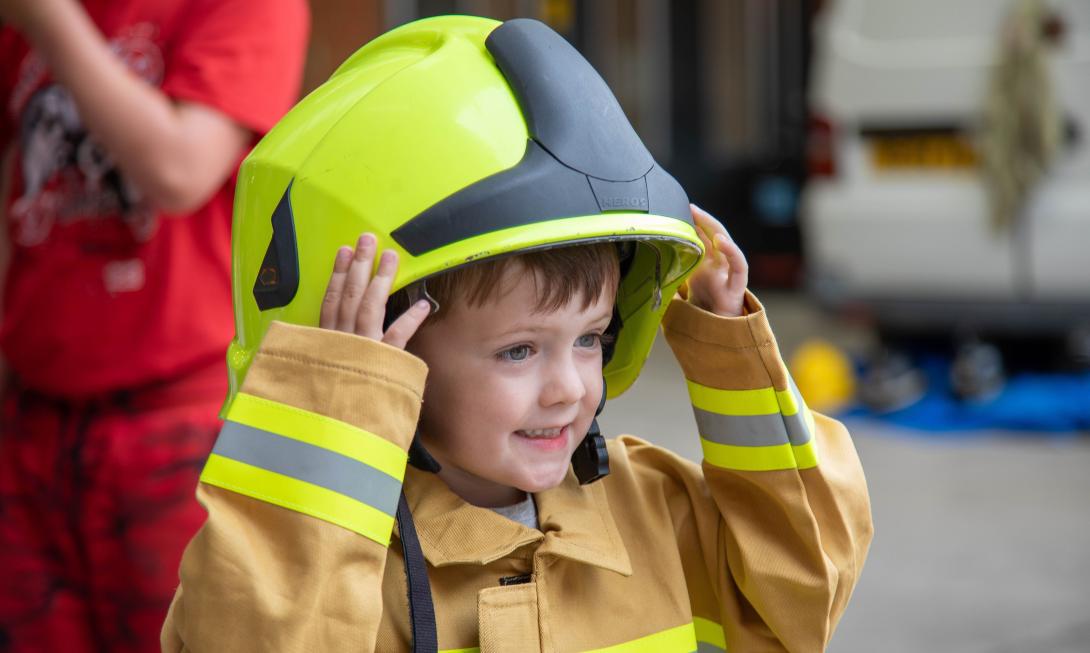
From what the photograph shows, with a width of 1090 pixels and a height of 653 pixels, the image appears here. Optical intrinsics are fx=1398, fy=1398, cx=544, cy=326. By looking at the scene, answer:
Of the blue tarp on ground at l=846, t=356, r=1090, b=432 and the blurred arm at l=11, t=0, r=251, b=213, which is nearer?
the blurred arm at l=11, t=0, r=251, b=213

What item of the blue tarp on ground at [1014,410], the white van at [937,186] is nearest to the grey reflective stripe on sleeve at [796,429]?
the blue tarp on ground at [1014,410]

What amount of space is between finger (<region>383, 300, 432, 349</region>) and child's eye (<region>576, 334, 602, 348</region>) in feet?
0.80

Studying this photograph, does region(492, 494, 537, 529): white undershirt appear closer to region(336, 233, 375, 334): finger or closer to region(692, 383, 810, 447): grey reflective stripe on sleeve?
region(692, 383, 810, 447): grey reflective stripe on sleeve

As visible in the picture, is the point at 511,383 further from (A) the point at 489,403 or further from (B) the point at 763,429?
(B) the point at 763,429

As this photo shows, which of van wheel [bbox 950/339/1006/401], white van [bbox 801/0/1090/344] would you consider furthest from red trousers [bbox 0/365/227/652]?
white van [bbox 801/0/1090/344]

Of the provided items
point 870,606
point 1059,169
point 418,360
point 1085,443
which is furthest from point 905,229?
point 418,360

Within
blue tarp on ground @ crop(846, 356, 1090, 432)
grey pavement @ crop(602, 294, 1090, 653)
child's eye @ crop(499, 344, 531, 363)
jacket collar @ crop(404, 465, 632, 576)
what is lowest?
blue tarp on ground @ crop(846, 356, 1090, 432)

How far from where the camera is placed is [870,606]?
4.24m

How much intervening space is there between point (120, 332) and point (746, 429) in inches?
40.2

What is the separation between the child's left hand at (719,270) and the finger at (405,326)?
43 centimetres

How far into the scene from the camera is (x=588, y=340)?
1797 mm

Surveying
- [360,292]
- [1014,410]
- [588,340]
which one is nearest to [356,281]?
[360,292]

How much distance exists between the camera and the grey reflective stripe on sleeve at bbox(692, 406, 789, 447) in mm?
1862

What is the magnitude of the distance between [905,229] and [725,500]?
4975 mm
